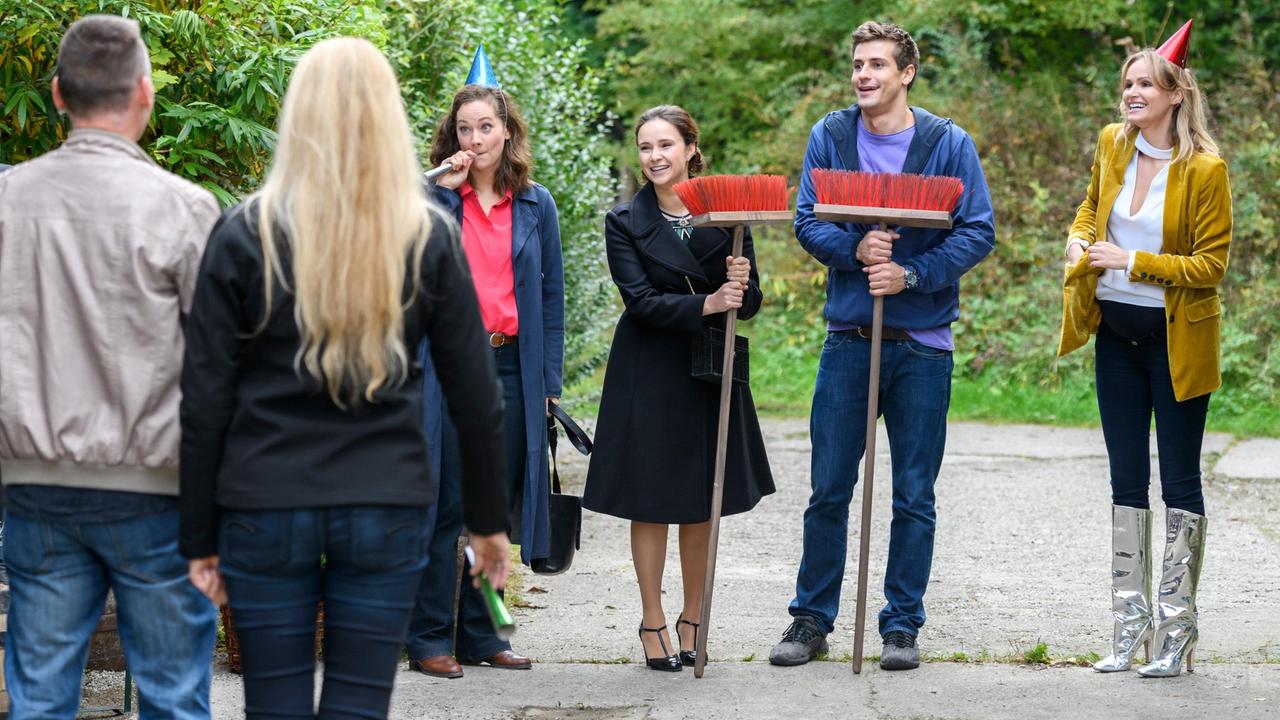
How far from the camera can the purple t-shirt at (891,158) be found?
5242 mm

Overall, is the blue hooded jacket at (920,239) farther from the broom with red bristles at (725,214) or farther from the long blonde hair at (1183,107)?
the long blonde hair at (1183,107)

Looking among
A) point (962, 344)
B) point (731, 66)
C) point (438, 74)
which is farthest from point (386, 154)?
point (731, 66)

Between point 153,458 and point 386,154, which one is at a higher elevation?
point 386,154

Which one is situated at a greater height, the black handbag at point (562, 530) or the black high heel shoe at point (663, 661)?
the black handbag at point (562, 530)

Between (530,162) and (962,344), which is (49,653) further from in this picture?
(962,344)

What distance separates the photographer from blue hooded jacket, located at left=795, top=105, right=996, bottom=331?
5145 millimetres

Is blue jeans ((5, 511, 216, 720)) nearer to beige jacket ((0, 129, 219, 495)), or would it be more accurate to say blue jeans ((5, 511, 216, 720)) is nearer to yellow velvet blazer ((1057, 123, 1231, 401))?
beige jacket ((0, 129, 219, 495))

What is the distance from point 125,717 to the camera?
457cm

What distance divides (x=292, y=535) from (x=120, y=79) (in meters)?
1.05

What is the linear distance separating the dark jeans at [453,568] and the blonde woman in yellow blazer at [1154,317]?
1.96 metres

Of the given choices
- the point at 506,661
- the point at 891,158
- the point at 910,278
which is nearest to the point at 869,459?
the point at 910,278

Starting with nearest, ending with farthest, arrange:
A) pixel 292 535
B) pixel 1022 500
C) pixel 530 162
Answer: pixel 292 535 < pixel 530 162 < pixel 1022 500

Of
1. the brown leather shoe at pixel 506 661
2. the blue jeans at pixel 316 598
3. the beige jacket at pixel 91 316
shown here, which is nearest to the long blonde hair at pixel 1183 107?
the brown leather shoe at pixel 506 661

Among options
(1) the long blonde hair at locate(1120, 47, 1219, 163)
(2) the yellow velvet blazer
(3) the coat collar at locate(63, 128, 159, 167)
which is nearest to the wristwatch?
(2) the yellow velvet blazer
